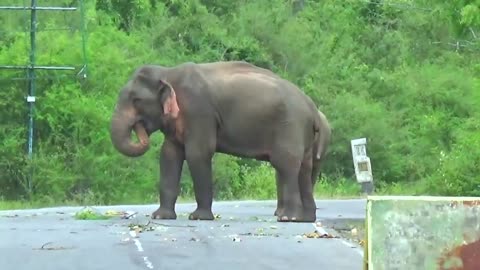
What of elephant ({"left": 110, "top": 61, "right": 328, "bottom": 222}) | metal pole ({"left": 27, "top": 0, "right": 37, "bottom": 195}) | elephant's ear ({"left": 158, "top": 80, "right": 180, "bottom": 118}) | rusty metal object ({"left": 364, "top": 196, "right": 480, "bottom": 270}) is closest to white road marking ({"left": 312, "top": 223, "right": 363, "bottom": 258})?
elephant ({"left": 110, "top": 61, "right": 328, "bottom": 222})

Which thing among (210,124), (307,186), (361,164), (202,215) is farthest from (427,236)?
(361,164)

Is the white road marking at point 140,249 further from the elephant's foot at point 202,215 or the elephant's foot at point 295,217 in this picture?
the elephant's foot at point 295,217

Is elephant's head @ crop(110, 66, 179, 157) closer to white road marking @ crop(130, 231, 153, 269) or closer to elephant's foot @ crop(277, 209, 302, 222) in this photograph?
elephant's foot @ crop(277, 209, 302, 222)

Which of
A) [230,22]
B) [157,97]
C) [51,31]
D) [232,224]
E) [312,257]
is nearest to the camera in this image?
[312,257]

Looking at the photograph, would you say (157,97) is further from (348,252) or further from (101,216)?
(348,252)

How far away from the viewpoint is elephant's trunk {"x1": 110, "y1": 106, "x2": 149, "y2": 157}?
25.1 m

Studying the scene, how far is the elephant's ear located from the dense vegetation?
30.8 feet

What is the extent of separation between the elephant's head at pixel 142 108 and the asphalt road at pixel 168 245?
1467 mm

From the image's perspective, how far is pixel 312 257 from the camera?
16906mm

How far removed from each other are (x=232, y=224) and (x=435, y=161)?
26354 mm

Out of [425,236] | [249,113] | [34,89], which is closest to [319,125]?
[249,113]

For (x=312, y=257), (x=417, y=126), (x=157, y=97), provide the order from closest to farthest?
(x=312, y=257)
(x=157, y=97)
(x=417, y=126)

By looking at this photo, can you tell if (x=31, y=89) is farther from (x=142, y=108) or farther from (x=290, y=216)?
(x=290, y=216)

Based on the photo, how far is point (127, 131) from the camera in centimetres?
2525
